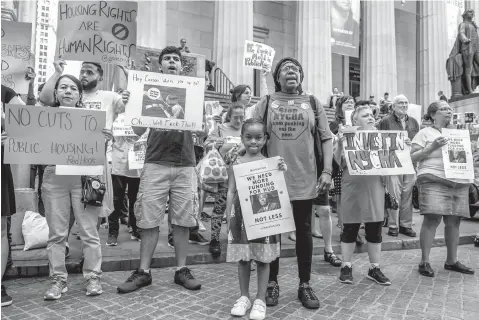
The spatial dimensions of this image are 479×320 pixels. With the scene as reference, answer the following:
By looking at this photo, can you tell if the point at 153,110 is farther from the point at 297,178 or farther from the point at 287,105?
the point at 297,178

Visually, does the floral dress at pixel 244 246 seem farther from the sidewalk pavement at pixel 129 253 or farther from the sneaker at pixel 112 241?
the sneaker at pixel 112 241

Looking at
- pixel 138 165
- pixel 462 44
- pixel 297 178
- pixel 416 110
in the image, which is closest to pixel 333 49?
pixel 462 44

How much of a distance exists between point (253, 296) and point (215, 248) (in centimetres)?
139

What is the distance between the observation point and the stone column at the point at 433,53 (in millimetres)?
19344

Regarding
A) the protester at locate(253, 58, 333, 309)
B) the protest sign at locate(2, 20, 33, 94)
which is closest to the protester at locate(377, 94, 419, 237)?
the protester at locate(253, 58, 333, 309)

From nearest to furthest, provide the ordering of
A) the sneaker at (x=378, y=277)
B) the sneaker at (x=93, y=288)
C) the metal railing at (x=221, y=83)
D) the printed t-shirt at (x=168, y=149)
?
1. the sneaker at (x=93, y=288)
2. the printed t-shirt at (x=168, y=149)
3. the sneaker at (x=378, y=277)
4. the metal railing at (x=221, y=83)

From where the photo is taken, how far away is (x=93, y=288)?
3.61 meters

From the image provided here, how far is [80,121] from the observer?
143 inches

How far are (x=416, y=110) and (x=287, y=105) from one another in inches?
223

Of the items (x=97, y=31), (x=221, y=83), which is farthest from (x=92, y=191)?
(x=221, y=83)

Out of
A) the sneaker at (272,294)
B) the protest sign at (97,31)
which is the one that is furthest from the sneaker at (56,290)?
the protest sign at (97,31)

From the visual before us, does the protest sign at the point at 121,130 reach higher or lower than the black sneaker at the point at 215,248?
higher

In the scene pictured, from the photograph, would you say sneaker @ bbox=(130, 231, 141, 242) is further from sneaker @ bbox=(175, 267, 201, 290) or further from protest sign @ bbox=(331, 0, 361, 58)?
protest sign @ bbox=(331, 0, 361, 58)

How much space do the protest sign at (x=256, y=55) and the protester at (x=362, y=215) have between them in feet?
18.1
